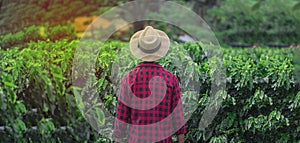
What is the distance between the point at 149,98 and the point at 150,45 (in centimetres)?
41

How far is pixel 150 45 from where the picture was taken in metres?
4.08

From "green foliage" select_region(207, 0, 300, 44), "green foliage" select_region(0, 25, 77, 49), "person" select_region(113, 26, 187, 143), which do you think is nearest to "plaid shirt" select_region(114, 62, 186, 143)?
"person" select_region(113, 26, 187, 143)

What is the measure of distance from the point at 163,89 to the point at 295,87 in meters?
1.58

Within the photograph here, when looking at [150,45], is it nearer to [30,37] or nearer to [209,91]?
[209,91]

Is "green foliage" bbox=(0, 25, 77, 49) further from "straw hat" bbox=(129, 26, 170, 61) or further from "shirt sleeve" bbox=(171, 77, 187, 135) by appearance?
"shirt sleeve" bbox=(171, 77, 187, 135)

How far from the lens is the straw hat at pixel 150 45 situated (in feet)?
13.4

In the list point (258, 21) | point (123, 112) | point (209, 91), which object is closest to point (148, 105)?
point (123, 112)

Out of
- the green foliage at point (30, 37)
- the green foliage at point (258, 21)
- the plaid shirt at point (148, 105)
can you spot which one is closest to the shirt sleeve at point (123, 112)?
the plaid shirt at point (148, 105)

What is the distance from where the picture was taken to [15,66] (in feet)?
13.4

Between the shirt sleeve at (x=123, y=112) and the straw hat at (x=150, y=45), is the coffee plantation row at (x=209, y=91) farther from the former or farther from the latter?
the straw hat at (x=150, y=45)

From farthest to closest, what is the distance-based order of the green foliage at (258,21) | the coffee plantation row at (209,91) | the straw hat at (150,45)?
the green foliage at (258,21) → the coffee plantation row at (209,91) → the straw hat at (150,45)

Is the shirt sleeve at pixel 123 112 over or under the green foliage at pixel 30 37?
under

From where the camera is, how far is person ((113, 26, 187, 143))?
4.10 metres

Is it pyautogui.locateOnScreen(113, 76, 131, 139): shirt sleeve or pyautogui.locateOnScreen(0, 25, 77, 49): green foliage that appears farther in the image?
pyautogui.locateOnScreen(0, 25, 77, 49): green foliage
